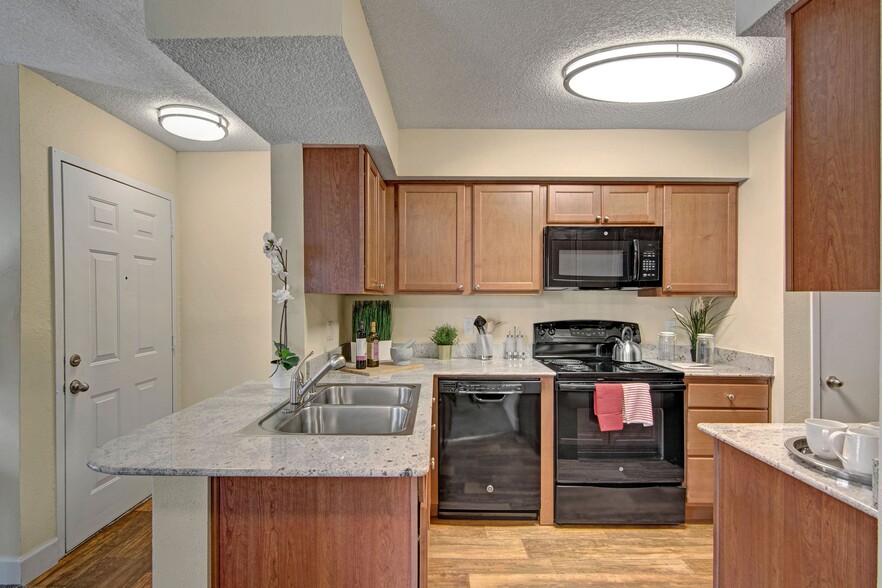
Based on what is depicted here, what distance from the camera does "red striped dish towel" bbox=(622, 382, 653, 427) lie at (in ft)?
9.37

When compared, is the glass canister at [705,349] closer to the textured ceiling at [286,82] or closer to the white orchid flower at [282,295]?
the textured ceiling at [286,82]

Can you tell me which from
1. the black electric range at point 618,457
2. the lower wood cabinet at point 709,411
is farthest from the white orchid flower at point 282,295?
the lower wood cabinet at point 709,411

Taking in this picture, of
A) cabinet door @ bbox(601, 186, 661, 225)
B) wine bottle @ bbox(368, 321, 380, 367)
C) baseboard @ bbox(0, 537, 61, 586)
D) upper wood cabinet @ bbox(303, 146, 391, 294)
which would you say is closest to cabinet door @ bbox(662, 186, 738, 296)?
cabinet door @ bbox(601, 186, 661, 225)

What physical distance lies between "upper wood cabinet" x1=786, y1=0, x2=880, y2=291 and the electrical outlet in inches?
96.1

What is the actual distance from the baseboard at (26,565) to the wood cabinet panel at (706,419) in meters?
3.41

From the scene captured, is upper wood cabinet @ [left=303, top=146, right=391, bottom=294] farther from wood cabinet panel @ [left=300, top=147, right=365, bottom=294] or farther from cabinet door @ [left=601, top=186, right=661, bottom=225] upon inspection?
cabinet door @ [left=601, top=186, right=661, bottom=225]

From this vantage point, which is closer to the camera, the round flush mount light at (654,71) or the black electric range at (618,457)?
the round flush mount light at (654,71)

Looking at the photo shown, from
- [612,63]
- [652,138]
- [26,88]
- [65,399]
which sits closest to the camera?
[612,63]

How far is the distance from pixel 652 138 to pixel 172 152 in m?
3.24

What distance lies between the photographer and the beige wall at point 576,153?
3133mm

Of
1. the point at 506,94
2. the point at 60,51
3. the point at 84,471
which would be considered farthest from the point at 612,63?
the point at 84,471

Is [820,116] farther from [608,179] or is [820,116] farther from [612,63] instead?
[608,179]

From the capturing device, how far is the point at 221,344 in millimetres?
3551

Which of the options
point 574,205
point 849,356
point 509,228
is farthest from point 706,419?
point 509,228
